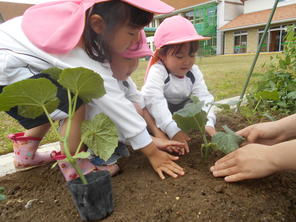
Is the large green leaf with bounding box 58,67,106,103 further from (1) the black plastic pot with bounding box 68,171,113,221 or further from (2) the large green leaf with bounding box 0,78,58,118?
(1) the black plastic pot with bounding box 68,171,113,221

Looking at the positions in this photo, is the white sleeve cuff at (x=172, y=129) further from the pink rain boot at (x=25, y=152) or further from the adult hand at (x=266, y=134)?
the pink rain boot at (x=25, y=152)

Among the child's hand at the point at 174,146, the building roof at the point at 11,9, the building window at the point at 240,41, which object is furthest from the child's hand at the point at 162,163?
the building roof at the point at 11,9

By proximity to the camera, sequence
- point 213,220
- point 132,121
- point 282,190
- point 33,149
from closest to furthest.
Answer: point 213,220
point 282,190
point 132,121
point 33,149

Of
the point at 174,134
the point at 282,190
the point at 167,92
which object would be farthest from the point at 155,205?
the point at 167,92

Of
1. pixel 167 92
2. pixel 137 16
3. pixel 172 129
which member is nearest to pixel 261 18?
pixel 167 92

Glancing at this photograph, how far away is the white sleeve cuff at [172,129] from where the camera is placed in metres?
1.30

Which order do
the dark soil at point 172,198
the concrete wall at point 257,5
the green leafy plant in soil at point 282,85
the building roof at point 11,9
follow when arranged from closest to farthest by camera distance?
1. the dark soil at point 172,198
2. the green leafy plant in soil at point 282,85
3. the concrete wall at point 257,5
4. the building roof at point 11,9

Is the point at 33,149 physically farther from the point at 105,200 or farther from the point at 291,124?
the point at 291,124

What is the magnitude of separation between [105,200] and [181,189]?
27 cm

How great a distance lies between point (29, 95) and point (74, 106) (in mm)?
116

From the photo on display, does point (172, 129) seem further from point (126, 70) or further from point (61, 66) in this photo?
point (61, 66)

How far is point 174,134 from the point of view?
1298 mm

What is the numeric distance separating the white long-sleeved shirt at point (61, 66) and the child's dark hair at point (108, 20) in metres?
0.04

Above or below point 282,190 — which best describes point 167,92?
above
